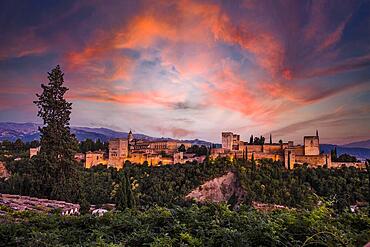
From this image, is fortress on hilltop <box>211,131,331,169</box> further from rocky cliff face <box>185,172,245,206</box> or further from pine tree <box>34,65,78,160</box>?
pine tree <box>34,65,78,160</box>

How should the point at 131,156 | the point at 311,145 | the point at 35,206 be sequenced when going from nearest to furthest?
1. the point at 35,206
2. the point at 311,145
3. the point at 131,156

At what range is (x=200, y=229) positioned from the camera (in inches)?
87.2

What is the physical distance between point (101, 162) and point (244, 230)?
38825 millimetres

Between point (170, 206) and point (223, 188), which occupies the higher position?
point (170, 206)

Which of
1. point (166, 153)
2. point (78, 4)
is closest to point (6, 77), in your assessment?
point (78, 4)

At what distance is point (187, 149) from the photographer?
47.9 meters

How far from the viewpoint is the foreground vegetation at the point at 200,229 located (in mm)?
1931

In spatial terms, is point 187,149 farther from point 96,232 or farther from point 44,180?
point 96,232

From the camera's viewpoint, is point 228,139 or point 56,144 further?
point 228,139

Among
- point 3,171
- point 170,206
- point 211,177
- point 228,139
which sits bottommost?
point 211,177

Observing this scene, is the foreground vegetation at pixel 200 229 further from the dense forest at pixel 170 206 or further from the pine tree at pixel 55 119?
the pine tree at pixel 55 119

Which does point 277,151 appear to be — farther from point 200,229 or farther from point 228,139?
point 200,229

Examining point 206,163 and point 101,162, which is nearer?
point 206,163

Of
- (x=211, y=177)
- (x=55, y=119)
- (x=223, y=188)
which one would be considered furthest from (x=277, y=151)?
(x=55, y=119)
